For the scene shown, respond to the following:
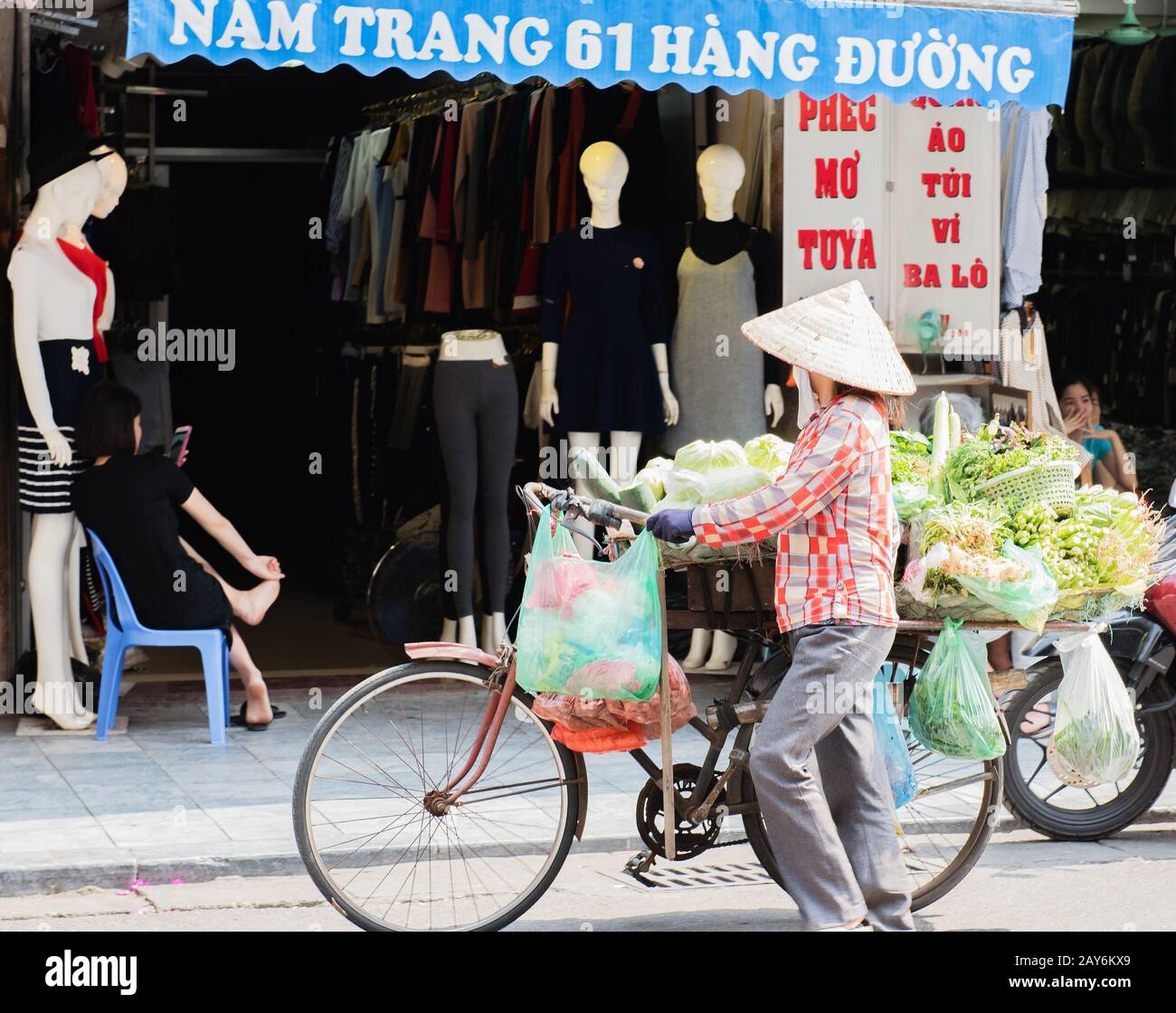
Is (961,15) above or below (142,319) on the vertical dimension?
above

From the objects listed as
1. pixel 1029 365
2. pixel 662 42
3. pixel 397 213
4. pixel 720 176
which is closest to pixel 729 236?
pixel 720 176

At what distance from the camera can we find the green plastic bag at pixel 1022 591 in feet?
16.2

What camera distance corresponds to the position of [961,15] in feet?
A: 25.0

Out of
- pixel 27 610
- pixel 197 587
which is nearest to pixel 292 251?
pixel 27 610

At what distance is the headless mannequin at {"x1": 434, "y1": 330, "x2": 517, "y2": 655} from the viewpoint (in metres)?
8.93

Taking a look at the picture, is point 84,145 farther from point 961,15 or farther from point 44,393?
point 961,15

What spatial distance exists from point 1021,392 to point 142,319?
16.6 ft

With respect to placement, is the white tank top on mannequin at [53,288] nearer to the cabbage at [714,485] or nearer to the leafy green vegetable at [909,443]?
the cabbage at [714,485]

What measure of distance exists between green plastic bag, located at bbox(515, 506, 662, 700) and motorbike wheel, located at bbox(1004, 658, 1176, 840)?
2.06 meters

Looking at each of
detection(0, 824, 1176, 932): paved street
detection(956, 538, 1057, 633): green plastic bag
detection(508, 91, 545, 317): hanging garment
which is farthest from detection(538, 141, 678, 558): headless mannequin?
detection(956, 538, 1057, 633): green plastic bag

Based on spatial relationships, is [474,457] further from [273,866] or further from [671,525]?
[671,525]

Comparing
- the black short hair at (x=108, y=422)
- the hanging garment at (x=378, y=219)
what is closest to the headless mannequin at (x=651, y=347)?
the hanging garment at (x=378, y=219)

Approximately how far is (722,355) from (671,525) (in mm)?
4361
